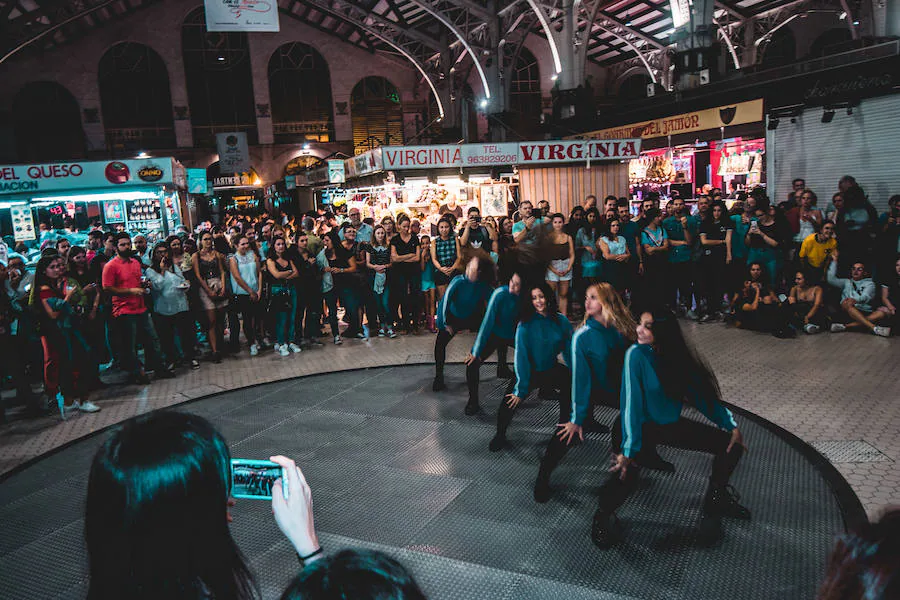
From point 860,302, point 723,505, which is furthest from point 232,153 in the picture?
point 723,505

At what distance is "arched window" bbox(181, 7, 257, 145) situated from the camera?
33.5 metres

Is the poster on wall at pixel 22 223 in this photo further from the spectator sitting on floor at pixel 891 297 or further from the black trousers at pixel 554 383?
the spectator sitting on floor at pixel 891 297

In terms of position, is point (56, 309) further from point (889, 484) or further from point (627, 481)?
point (889, 484)

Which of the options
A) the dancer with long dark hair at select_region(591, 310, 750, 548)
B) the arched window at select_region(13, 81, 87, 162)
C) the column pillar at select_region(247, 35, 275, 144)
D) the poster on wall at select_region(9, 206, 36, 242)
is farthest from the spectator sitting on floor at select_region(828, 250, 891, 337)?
the arched window at select_region(13, 81, 87, 162)

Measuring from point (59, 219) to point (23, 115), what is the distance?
20892 mm

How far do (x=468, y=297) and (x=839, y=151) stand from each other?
9197mm

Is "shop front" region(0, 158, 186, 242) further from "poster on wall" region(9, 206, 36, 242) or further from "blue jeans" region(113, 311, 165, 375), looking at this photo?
"blue jeans" region(113, 311, 165, 375)

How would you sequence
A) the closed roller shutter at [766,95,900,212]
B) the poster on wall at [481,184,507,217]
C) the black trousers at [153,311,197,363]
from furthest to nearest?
the poster on wall at [481,184,507,217]
the closed roller shutter at [766,95,900,212]
the black trousers at [153,311,197,363]

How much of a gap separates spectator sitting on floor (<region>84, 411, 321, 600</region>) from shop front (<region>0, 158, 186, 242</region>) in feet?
49.6

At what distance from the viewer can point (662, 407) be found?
12.5 ft

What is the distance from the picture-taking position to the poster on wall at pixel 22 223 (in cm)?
1388

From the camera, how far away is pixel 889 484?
438cm

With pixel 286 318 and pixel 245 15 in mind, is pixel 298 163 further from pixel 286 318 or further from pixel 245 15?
pixel 286 318

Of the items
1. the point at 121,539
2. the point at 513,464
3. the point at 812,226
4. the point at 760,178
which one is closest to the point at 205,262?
the point at 513,464
